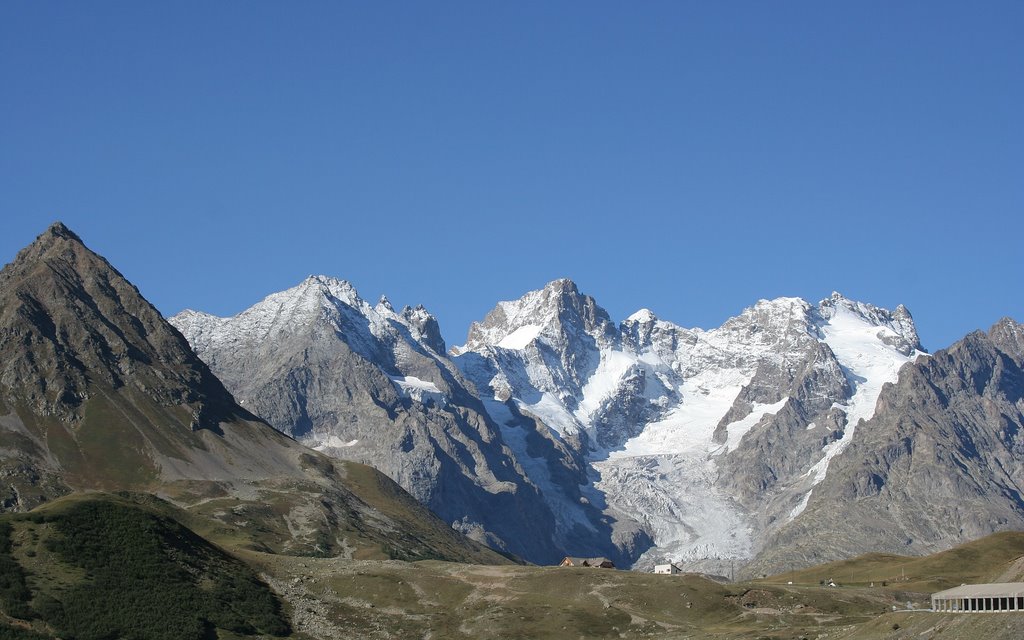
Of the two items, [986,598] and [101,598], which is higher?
[101,598]

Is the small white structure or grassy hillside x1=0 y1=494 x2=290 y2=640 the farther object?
grassy hillside x1=0 y1=494 x2=290 y2=640

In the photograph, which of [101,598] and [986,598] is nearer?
[986,598]

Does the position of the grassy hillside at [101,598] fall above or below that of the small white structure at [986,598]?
above

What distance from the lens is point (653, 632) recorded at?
19550 centimetres

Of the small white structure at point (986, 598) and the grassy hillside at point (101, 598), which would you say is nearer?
the small white structure at point (986, 598)

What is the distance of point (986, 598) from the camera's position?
460 feet

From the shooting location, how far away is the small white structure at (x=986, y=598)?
13738cm

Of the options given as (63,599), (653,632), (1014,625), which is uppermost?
(63,599)

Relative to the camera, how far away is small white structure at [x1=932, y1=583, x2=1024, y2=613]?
137 metres

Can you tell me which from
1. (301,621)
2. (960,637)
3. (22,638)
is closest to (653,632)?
(301,621)

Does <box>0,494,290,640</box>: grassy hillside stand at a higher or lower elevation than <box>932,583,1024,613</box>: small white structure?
higher

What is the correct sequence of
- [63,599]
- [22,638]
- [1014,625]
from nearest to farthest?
[1014,625] < [22,638] < [63,599]

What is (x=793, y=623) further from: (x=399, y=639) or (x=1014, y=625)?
(x=1014, y=625)

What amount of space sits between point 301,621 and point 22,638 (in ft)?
144
